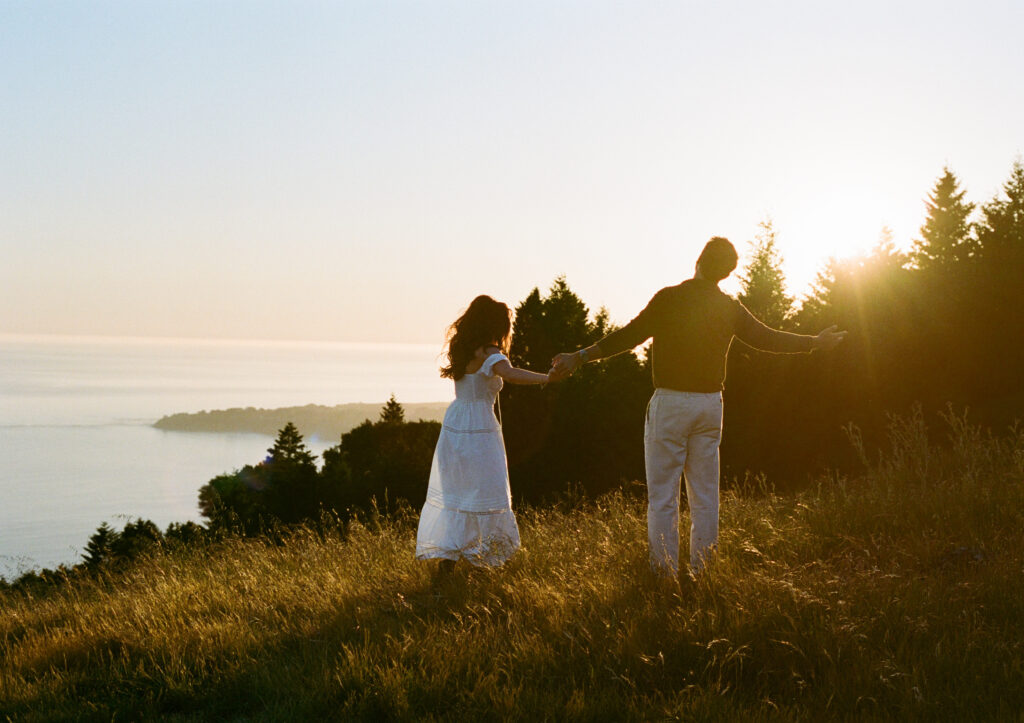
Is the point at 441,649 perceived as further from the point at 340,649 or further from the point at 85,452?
the point at 85,452

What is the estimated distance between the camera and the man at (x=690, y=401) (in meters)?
5.46

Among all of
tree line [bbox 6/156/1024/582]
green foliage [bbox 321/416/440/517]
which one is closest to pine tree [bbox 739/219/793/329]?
tree line [bbox 6/156/1024/582]

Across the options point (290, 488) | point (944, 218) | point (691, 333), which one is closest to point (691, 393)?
point (691, 333)

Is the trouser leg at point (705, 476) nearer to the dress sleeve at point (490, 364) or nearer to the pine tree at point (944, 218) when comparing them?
the dress sleeve at point (490, 364)

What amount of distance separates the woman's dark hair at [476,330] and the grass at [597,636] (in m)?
1.50

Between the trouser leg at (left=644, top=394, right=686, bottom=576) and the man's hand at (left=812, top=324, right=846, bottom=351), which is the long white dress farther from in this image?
the man's hand at (left=812, top=324, right=846, bottom=351)

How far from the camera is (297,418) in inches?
2435

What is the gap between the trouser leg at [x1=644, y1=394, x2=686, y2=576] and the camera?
17.9 ft

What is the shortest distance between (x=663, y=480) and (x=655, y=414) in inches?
17.0

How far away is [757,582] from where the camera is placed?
14.3ft

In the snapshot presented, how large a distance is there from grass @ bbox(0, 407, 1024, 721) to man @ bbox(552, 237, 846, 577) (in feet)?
1.06

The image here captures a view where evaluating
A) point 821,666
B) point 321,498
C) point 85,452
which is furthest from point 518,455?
point 85,452

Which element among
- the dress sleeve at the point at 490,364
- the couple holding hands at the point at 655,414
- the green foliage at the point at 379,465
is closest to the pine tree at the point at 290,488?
the green foliage at the point at 379,465

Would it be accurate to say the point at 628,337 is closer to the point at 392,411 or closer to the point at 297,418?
the point at 392,411
